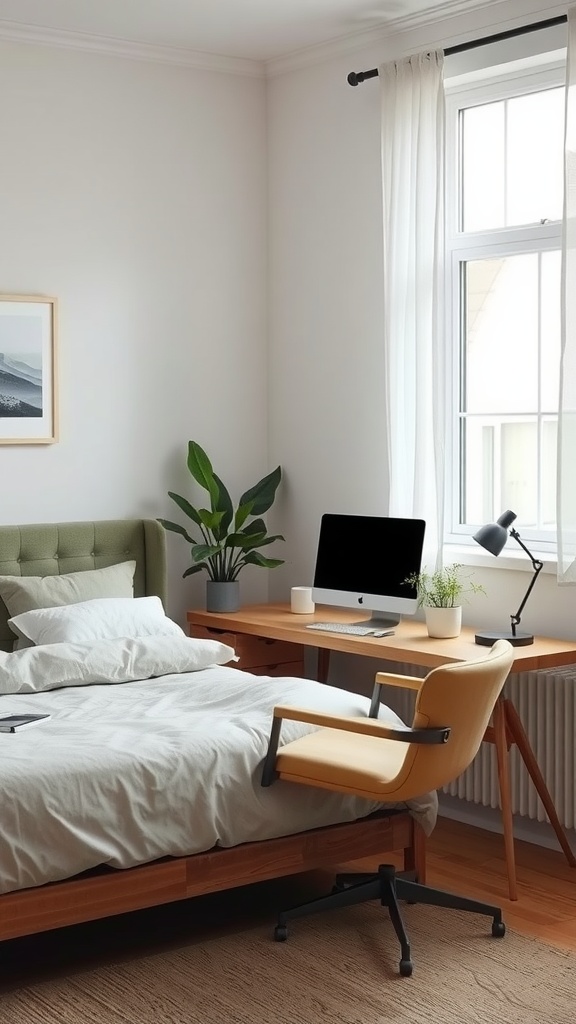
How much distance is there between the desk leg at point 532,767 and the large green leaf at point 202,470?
1.68m

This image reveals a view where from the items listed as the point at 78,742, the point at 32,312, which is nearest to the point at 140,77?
the point at 32,312

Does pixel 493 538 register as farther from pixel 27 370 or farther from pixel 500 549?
pixel 27 370

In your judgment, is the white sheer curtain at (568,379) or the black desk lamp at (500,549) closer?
the white sheer curtain at (568,379)

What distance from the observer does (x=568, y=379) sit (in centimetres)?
396

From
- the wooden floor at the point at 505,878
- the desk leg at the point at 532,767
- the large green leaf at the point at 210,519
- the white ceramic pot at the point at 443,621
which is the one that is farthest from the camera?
the large green leaf at the point at 210,519

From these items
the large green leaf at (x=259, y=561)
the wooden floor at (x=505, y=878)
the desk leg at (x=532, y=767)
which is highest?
the large green leaf at (x=259, y=561)

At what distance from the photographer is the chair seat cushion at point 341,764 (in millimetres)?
3238

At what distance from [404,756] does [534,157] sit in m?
2.26

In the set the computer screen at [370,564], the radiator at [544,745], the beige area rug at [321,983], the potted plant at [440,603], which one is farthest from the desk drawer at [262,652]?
the beige area rug at [321,983]

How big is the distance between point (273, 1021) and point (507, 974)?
0.65m

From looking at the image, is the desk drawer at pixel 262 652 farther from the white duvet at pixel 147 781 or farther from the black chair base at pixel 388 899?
the black chair base at pixel 388 899

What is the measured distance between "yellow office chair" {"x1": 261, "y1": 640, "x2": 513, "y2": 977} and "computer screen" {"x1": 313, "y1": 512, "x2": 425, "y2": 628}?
1.00 meters

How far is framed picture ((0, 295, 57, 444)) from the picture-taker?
187 inches

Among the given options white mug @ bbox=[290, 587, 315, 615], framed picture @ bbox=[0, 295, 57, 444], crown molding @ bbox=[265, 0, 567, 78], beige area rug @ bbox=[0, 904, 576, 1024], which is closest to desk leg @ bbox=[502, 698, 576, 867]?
beige area rug @ bbox=[0, 904, 576, 1024]
